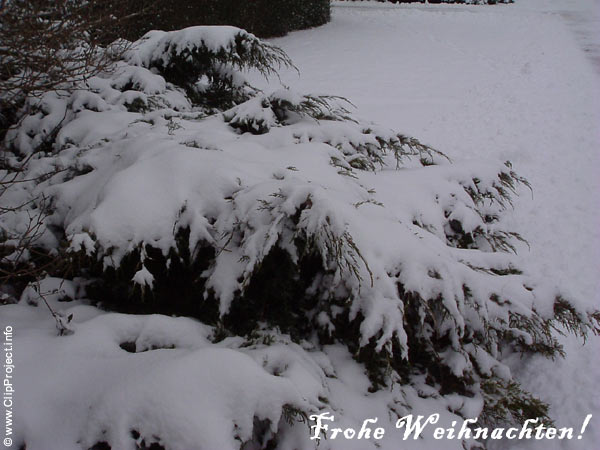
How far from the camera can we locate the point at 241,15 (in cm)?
1116

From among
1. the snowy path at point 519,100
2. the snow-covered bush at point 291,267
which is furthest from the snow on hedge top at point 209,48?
the snowy path at point 519,100

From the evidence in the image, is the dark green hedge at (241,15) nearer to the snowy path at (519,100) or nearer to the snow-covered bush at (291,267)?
the snowy path at (519,100)

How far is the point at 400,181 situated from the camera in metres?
2.96

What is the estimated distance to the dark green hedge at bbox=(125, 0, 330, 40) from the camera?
9.98m

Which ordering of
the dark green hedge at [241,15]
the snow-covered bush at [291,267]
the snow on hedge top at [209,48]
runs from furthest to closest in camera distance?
the dark green hedge at [241,15] → the snow on hedge top at [209,48] → the snow-covered bush at [291,267]

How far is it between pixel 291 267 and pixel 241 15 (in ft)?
36.5

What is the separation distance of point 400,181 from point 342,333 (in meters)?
1.31

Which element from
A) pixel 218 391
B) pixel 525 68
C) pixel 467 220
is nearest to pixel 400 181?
pixel 467 220

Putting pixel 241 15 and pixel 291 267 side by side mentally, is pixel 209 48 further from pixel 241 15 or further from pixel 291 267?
pixel 241 15

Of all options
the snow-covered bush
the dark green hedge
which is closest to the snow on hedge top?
the snow-covered bush

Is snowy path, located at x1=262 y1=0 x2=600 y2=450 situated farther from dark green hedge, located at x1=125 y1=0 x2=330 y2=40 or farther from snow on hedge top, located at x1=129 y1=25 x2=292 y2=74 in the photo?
snow on hedge top, located at x1=129 y1=25 x2=292 y2=74

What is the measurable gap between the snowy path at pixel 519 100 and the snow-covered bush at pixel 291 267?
741 mm

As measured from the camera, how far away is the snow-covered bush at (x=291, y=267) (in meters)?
1.89

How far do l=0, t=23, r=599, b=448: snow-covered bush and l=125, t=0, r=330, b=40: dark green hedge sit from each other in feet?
24.3
